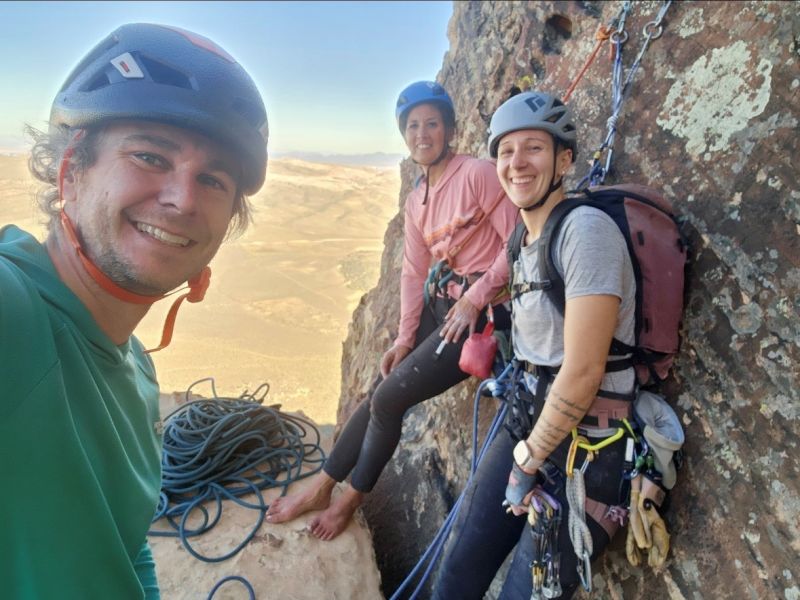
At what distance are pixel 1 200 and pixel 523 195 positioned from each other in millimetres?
2152

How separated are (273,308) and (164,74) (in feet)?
45.3

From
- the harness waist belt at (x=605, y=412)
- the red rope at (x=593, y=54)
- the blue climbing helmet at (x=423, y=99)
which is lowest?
the harness waist belt at (x=605, y=412)

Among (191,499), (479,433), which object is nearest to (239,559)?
(191,499)

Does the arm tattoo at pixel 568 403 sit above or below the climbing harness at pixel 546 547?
above

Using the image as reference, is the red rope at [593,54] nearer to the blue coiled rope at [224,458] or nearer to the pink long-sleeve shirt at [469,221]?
the pink long-sleeve shirt at [469,221]

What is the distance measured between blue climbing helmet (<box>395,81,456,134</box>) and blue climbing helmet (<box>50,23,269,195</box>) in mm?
1593

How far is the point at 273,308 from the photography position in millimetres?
14969

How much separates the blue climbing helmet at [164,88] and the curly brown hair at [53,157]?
0.04 meters

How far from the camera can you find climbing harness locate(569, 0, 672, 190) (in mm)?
2816

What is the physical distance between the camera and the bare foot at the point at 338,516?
314 centimetres

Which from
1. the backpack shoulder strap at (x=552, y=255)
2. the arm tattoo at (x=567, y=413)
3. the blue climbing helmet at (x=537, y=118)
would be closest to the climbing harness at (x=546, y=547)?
the arm tattoo at (x=567, y=413)

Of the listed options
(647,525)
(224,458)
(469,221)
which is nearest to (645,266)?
(647,525)

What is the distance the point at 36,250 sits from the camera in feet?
4.37

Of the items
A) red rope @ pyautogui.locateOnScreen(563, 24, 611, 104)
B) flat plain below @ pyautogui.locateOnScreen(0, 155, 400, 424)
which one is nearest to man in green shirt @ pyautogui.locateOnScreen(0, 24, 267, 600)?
flat plain below @ pyautogui.locateOnScreen(0, 155, 400, 424)
